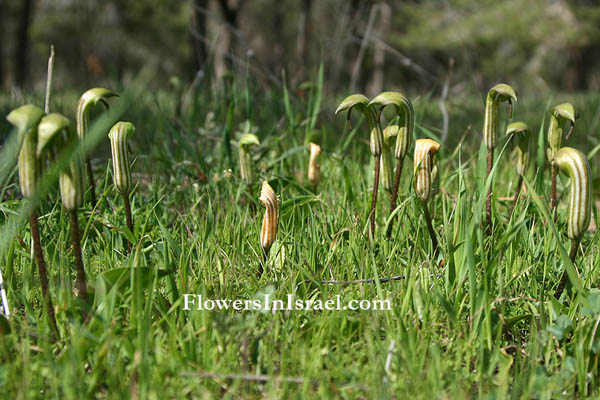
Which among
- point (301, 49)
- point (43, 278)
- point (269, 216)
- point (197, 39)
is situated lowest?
point (43, 278)

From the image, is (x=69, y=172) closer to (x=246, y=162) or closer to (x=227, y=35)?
(x=246, y=162)

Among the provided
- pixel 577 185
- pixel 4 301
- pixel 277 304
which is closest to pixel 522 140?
pixel 577 185

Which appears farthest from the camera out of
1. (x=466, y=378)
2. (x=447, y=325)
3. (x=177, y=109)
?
(x=177, y=109)

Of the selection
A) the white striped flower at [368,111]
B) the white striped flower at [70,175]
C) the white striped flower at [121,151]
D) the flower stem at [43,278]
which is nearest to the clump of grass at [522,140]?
the white striped flower at [368,111]

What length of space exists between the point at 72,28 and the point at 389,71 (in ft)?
55.5

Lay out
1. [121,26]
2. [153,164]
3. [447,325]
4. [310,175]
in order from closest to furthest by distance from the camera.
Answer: [447,325] < [310,175] < [153,164] < [121,26]

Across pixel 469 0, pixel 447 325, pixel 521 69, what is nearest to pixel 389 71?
pixel 521 69

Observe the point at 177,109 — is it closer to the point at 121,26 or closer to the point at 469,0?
the point at 469,0

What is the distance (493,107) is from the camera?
169 cm

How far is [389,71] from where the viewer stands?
30.7 metres

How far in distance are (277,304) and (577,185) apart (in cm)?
79

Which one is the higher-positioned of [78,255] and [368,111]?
[368,111]

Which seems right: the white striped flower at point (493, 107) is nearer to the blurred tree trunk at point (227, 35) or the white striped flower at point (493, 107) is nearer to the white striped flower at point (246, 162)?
the white striped flower at point (246, 162)

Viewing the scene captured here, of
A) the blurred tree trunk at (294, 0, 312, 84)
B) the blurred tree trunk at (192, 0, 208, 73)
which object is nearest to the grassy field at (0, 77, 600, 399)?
the blurred tree trunk at (294, 0, 312, 84)
